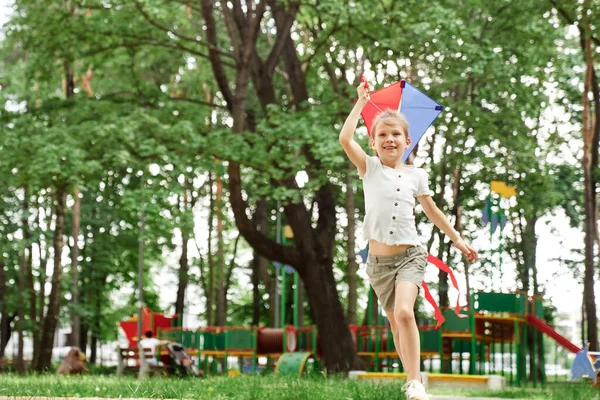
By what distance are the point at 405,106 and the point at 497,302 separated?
14249mm

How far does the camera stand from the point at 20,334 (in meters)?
32.7

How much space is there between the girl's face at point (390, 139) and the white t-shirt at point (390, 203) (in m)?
0.09

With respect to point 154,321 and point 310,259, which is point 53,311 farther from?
point 154,321

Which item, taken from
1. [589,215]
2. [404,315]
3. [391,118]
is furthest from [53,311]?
[404,315]

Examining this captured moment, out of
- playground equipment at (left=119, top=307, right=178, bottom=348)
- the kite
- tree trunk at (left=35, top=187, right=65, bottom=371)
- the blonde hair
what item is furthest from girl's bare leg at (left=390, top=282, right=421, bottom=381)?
playground equipment at (left=119, top=307, right=178, bottom=348)

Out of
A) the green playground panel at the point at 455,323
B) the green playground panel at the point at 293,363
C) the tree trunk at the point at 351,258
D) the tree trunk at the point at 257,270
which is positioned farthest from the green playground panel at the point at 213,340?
the tree trunk at the point at 257,270

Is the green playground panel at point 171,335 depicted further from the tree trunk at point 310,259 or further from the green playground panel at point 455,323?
the green playground panel at point 455,323

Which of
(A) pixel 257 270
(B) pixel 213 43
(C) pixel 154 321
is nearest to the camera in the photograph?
(B) pixel 213 43

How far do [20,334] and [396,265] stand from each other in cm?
2835

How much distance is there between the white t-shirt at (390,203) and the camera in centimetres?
660

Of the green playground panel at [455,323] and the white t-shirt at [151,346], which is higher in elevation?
the green playground panel at [455,323]

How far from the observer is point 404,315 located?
6.33 m

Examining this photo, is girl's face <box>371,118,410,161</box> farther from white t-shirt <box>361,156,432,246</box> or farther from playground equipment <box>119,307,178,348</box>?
playground equipment <box>119,307,178,348</box>

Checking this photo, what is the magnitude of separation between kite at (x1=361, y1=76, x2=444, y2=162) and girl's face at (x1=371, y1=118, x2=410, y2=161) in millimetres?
858
